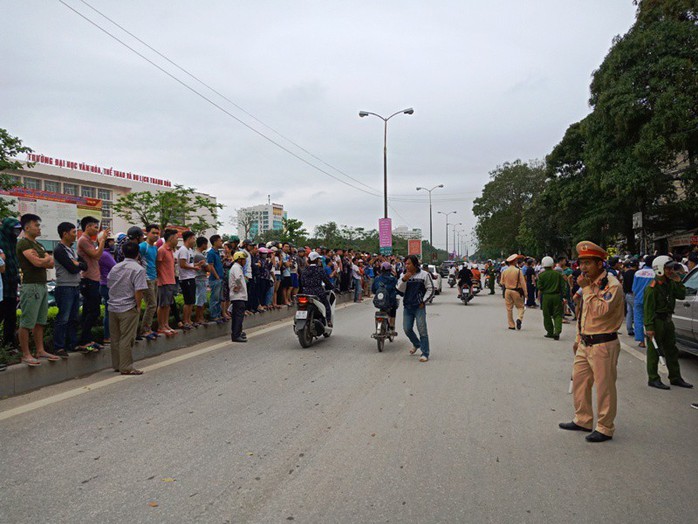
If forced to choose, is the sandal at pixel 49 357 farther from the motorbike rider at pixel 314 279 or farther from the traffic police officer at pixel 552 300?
the traffic police officer at pixel 552 300

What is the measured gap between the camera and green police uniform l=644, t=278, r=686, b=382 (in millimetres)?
6781

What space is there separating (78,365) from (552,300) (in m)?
8.97

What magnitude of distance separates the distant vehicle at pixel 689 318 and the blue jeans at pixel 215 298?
26.8ft

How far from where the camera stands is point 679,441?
4.84 meters

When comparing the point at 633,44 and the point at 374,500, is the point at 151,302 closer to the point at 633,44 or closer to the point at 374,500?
the point at 374,500

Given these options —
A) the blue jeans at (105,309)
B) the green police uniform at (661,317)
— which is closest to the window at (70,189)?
the blue jeans at (105,309)

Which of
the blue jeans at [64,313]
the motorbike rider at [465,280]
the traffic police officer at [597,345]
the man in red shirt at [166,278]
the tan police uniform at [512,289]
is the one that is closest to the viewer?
the traffic police officer at [597,345]

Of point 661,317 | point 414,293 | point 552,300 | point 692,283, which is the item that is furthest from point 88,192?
point 661,317

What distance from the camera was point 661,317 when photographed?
681cm

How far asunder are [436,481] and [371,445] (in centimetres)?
87

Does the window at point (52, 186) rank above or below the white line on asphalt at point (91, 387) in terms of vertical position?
above

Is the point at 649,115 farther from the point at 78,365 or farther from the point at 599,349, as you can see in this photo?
the point at 78,365

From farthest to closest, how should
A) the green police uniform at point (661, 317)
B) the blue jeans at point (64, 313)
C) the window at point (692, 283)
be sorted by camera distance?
the window at point (692, 283) < the blue jeans at point (64, 313) < the green police uniform at point (661, 317)

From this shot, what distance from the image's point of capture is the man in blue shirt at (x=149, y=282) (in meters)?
8.48
